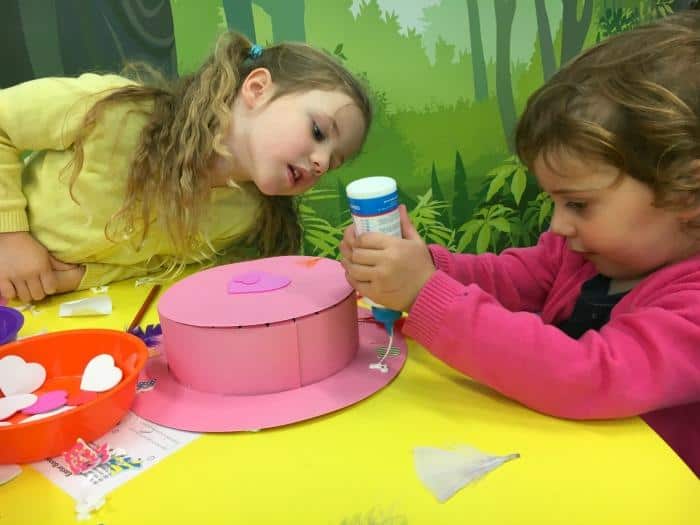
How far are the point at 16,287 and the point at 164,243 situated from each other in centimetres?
23

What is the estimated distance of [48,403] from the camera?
586 millimetres

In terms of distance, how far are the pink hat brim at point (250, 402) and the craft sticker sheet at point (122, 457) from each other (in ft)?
0.04

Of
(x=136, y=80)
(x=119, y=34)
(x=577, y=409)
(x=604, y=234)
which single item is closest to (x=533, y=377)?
(x=577, y=409)

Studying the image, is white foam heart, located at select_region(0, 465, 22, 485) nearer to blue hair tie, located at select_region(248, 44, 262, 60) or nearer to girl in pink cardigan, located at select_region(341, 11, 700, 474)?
girl in pink cardigan, located at select_region(341, 11, 700, 474)

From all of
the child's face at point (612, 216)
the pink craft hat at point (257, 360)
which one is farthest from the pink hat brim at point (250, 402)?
the child's face at point (612, 216)

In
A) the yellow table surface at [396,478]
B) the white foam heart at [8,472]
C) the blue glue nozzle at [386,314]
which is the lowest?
the yellow table surface at [396,478]

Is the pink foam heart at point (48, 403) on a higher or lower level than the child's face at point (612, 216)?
lower

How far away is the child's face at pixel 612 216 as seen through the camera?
1.94 feet

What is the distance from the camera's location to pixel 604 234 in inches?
24.2

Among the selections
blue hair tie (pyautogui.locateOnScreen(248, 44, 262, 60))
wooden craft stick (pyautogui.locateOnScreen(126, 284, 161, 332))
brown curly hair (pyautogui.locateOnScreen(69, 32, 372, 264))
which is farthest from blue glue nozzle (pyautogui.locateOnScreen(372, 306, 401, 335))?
blue hair tie (pyautogui.locateOnScreen(248, 44, 262, 60))

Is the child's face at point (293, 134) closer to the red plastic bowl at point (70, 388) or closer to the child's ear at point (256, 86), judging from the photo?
the child's ear at point (256, 86)

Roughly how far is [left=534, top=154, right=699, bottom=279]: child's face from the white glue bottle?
0.57ft

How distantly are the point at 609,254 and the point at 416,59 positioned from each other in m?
0.74

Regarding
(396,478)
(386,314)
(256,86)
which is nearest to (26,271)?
(256,86)
